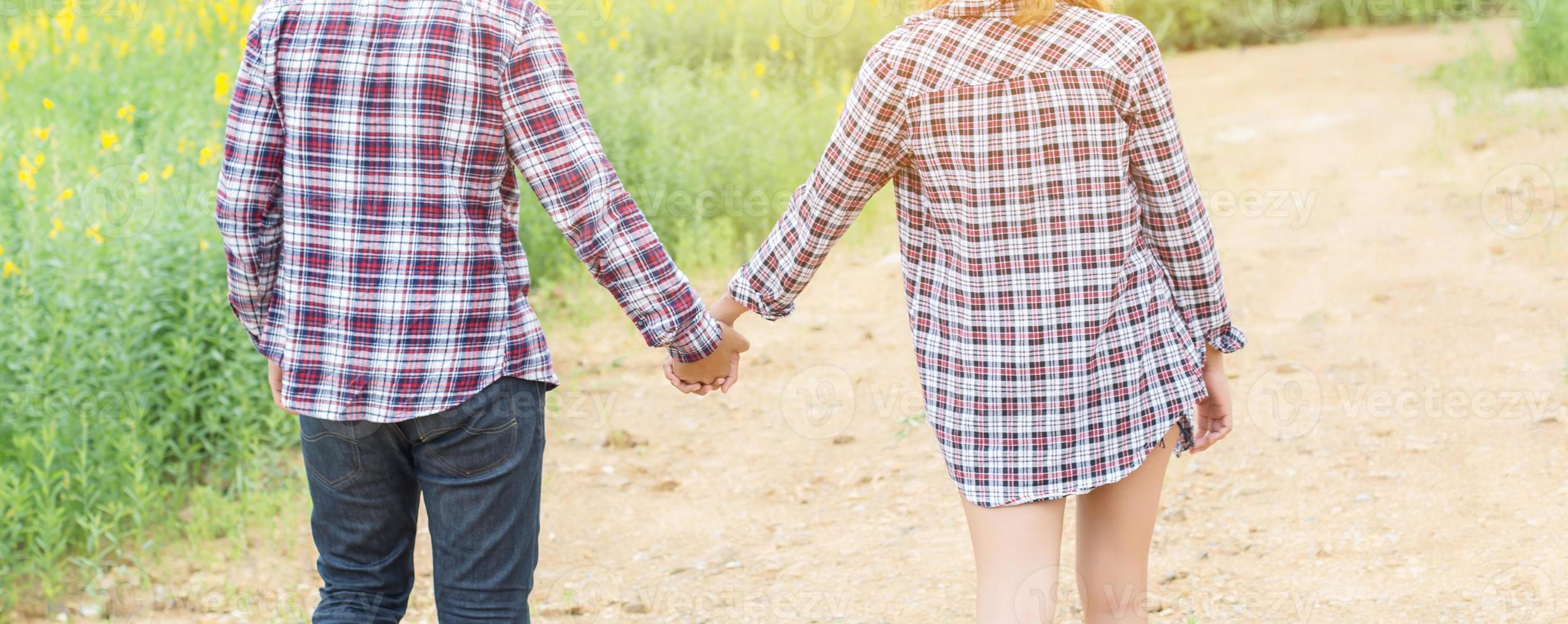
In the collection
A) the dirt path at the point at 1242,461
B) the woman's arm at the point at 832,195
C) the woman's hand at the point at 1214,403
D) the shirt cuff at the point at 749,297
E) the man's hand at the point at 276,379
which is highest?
the woman's arm at the point at 832,195

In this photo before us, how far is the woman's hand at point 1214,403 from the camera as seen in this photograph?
6.75 ft

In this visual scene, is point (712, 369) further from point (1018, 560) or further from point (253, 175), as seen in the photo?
point (253, 175)

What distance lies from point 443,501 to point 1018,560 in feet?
2.69

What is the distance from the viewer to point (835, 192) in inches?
77.7

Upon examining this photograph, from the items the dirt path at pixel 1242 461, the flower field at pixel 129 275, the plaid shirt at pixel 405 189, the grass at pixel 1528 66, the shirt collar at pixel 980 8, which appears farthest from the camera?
the grass at pixel 1528 66

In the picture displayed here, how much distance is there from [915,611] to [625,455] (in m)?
1.40

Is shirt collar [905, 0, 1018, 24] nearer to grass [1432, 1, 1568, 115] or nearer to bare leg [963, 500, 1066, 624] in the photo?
bare leg [963, 500, 1066, 624]

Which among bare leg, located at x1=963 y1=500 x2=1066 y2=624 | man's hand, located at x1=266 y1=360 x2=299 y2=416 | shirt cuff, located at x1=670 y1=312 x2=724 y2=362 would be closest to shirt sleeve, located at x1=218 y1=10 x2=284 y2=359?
man's hand, located at x1=266 y1=360 x2=299 y2=416

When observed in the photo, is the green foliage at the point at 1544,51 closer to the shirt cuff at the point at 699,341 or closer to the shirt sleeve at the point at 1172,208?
the shirt sleeve at the point at 1172,208

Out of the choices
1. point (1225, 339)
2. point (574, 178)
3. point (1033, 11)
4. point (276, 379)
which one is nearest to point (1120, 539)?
point (1225, 339)

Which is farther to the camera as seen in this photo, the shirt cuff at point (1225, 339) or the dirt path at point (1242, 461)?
the dirt path at point (1242, 461)

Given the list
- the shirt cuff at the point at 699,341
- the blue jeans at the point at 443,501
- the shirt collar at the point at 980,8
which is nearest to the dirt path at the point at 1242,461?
the blue jeans at the point at 443,501

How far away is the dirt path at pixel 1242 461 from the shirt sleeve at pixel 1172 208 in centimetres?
120

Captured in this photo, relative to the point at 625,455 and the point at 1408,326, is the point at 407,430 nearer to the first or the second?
the point at 625,455
